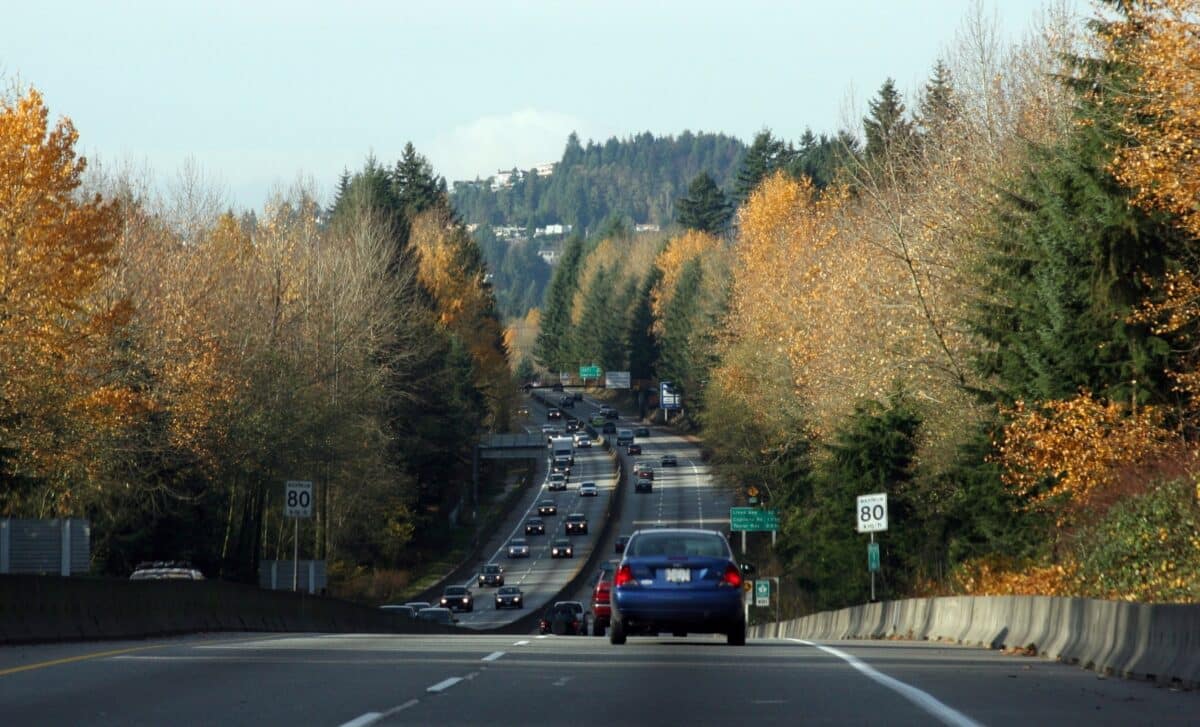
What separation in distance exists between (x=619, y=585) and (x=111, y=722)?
37.2ft

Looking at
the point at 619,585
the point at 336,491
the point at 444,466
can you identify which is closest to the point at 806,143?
the point at 444,466

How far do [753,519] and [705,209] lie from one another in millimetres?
101111

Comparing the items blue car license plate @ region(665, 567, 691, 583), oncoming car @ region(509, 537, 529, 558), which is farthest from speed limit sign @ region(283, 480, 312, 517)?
oncoming car @ region(509, 537, 529, 558)

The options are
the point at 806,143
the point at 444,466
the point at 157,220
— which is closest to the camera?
the point at 157,220

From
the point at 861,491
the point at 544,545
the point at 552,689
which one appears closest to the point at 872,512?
the point at 861,491

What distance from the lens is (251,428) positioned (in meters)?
60.5

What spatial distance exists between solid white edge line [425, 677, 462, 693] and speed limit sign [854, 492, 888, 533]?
27.0 m

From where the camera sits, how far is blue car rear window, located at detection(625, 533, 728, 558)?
22875mm

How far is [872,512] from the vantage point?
139 feet

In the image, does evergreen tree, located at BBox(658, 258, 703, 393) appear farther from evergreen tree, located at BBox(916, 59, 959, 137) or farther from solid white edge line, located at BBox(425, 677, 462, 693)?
solid white edge line, located at BBox(425, 677, 462, 693)

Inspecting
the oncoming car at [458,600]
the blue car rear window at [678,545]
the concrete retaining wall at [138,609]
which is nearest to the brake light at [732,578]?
the blue car rear window at [678,545]

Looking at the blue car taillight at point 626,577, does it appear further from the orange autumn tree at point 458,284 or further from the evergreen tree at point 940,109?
the orange autumn tree at point 458,284

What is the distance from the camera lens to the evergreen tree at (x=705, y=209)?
172 metres

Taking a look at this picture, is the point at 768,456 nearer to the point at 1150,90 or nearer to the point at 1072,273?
the point at 1072,273
